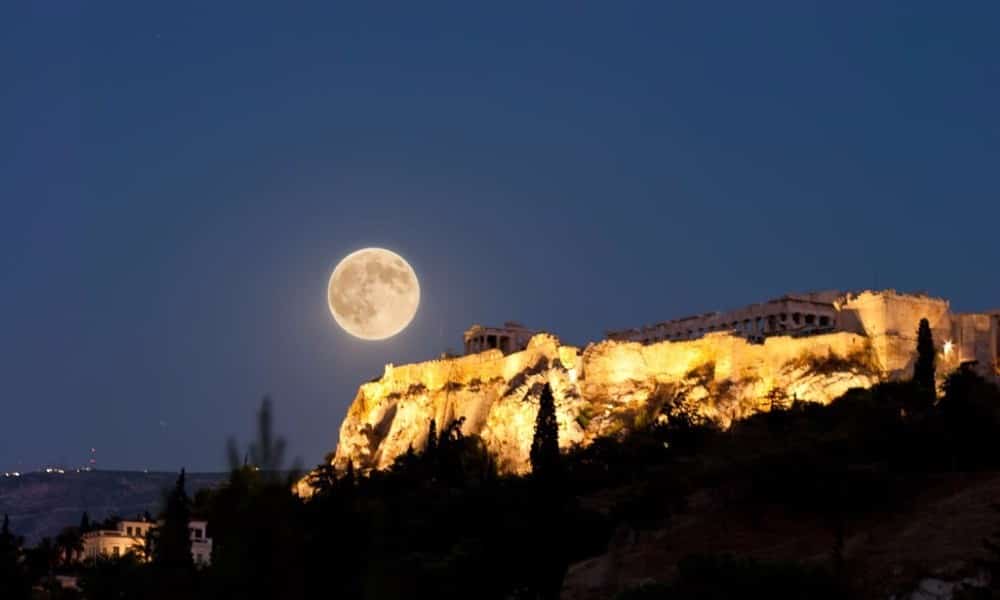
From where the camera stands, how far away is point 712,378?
5903 centimetres

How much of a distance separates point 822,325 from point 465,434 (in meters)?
16.6

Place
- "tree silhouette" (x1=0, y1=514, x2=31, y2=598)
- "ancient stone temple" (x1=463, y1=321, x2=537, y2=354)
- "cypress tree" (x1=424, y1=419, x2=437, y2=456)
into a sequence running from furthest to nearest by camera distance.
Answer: "ancient stone temple" (x1=463, y1=321, x2=537, y2=354)
"cypress tree" (x1=424, y1=419, x2=437, y2=456)
"tree silhouette" (x1=0, y1=514, x2=31, y2=598)

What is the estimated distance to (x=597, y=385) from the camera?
62.3 meters

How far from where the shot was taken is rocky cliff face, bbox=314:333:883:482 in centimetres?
5634

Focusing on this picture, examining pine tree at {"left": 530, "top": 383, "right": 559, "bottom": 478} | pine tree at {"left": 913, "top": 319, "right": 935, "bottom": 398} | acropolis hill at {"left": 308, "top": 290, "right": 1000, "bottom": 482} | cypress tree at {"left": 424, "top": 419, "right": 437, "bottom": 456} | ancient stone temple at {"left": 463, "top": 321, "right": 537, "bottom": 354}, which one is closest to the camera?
pine tree at {"left": 530, "top": 383, "right": 559, "bottom": 478}

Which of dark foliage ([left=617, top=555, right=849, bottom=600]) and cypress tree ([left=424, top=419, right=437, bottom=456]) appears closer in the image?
dark foliage ([left=617, top=555, right=849, bottom=600])

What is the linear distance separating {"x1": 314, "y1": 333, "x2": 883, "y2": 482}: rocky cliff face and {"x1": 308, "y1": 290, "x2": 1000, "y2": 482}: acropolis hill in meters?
0.05

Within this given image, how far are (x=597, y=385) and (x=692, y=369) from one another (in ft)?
14.5

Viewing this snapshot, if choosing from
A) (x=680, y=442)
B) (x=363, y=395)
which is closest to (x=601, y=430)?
(x=680, y=442)

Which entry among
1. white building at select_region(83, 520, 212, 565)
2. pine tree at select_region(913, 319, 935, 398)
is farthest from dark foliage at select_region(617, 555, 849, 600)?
white building at select_region(83, 520, 212, 565)

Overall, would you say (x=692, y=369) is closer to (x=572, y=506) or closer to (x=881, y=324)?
(x=881, y=324)

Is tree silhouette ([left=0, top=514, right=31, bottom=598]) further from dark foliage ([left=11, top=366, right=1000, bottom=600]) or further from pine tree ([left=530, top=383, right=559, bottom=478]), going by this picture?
pine tree ([left=530, top=383, right=559, bottom=478])

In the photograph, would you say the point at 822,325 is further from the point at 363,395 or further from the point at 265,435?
the point at 265,435

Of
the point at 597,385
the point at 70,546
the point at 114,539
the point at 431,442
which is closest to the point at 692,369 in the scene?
the point at 597,385
